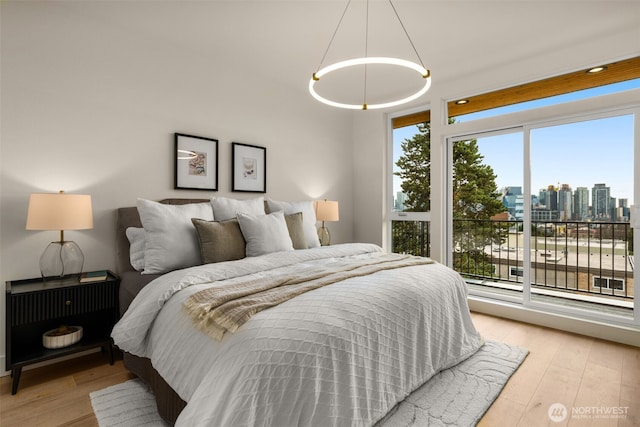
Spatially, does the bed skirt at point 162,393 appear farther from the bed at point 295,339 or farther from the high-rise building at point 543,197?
the high-rise building at point 543,197

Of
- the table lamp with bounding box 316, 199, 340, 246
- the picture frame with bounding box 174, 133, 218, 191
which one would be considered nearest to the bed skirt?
the picture frame with bounding box 174, 133, 218, 191

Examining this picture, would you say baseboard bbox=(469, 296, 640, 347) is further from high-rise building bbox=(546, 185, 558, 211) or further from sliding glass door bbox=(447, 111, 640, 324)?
high-rise building bbox=(546, 185, 558, 211)

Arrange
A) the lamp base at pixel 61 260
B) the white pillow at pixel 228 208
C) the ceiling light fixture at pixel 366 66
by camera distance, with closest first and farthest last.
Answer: the ceiling light fixture at pixel 366 66
the lamp base at pixel 61 260
the white pillow at pixel 228 208

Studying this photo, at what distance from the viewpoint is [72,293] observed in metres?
2.16

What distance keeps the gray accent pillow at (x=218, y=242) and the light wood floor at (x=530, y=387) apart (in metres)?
0.96

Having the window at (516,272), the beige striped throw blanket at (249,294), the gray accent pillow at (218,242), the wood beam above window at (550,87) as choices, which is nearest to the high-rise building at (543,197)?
the window at (516,272)

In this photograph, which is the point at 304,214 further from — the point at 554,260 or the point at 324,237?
the point at 554,260

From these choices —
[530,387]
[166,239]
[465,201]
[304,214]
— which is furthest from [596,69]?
[166,239]

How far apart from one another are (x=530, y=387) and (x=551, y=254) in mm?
1862

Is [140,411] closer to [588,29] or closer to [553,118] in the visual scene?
[553,118]

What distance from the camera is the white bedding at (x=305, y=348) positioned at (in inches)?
45.1

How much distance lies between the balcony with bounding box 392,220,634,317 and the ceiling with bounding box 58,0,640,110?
60.8 inches

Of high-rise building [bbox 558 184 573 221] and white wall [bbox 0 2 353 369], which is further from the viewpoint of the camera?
high-rise building [bbox 558 184 573 221]

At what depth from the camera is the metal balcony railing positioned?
295cm
